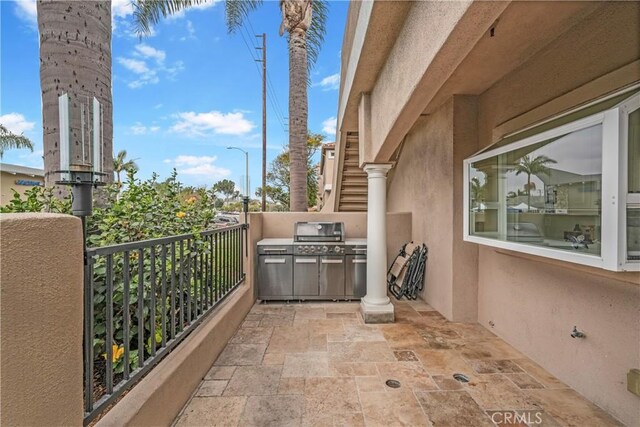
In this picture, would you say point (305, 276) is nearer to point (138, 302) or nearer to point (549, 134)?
point (138, 302)

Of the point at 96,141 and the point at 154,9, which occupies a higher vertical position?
the point at 154,9

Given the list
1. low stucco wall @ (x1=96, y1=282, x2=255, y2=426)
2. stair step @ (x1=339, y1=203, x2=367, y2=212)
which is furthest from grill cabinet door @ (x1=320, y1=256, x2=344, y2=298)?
stair step @ (x1=339, y1=203, x2=367, y2=212)

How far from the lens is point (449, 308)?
391cm

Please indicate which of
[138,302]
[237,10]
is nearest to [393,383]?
[138,302]

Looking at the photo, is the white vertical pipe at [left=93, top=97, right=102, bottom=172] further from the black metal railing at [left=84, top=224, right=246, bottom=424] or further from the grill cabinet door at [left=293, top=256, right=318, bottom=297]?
the grill cabinet door at [left=293, top=256, right=318, bottom=297]

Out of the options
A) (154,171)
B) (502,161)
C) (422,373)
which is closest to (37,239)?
(154,171)

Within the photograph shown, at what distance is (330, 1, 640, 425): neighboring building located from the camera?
184 centimetres

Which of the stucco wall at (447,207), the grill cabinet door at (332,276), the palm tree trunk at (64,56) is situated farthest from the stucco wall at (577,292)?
the palm tree trunk at (64,56)

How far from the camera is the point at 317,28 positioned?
7.82 metres

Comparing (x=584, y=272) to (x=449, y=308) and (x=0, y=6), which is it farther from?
(x=0, y=6)

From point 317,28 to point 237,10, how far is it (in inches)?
81.6

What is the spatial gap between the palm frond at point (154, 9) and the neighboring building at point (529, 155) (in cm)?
360

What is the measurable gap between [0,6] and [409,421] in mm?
4740
